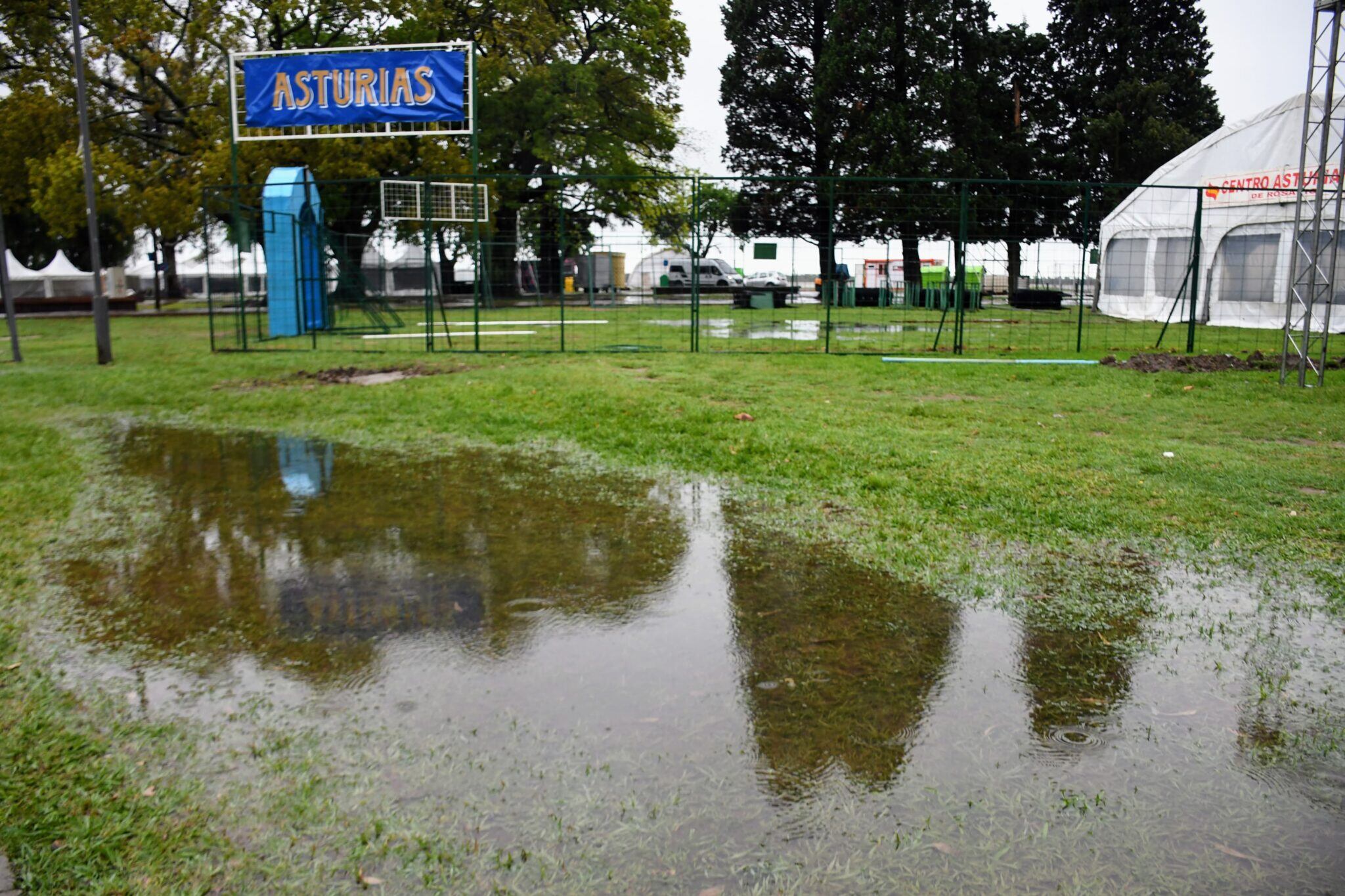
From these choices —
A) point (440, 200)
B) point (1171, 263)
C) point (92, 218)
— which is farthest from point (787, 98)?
point (92, 218)

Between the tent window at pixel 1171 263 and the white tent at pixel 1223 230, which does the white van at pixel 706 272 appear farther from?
the tent window at pixel 1171 263

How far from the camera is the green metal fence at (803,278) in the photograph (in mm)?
17734

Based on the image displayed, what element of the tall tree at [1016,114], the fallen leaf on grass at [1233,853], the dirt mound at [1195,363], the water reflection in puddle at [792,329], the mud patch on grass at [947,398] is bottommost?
the fallen leaf on grass at [1233,853]

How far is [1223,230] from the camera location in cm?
2473

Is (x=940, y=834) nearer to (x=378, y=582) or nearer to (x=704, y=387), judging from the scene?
(x=378, y=582)

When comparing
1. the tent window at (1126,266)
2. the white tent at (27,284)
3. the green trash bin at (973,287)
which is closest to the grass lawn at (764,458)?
the green trash bin at (973,287)

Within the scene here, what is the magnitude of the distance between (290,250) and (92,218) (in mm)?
7223

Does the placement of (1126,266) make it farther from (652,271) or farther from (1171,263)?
(652,271)

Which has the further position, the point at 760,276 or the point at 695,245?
the point at 760,276

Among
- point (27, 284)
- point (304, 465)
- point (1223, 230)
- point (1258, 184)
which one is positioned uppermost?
point (1258, 184)

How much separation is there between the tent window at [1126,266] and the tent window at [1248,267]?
125 inches

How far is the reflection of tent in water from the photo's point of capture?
7.12 meters

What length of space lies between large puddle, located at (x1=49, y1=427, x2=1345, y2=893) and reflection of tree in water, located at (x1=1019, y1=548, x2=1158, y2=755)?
18 millimetres

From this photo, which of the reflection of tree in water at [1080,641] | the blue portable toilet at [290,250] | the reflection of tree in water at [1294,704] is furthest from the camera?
the blue portable toilet at [290,250]
